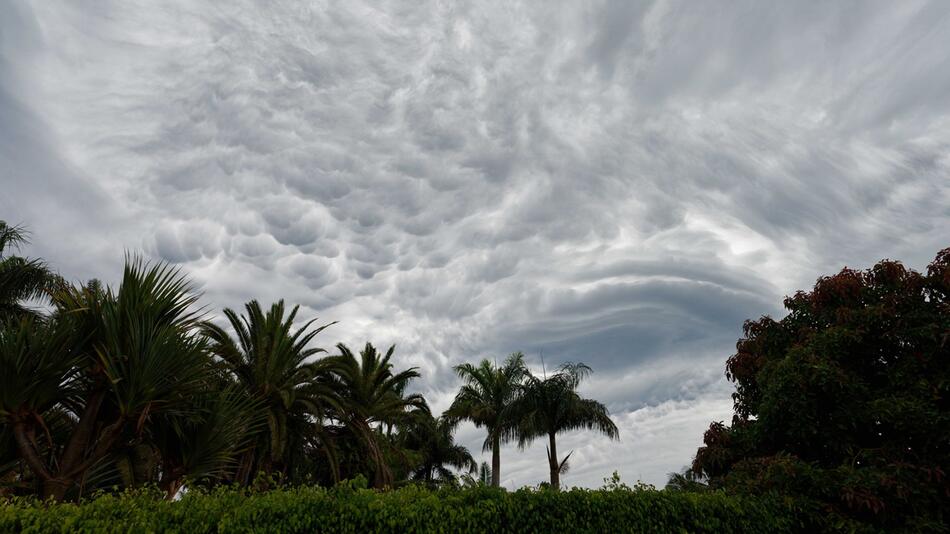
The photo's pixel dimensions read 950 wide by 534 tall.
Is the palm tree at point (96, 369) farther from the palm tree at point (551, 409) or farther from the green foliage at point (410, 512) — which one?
the palm tree at point (551, 409)

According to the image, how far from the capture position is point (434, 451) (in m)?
50.5

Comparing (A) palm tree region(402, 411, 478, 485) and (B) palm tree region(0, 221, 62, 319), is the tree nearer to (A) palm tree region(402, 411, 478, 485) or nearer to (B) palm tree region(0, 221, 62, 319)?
(B) palm tree region(0, 221, 62, 319)

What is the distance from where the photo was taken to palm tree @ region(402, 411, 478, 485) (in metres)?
48.6

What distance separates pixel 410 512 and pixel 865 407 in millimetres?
9225

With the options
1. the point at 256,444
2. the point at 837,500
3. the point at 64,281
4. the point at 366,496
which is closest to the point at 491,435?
the point at 256,444

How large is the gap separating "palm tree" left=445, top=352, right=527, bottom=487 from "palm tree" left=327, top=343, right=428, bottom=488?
5950mm

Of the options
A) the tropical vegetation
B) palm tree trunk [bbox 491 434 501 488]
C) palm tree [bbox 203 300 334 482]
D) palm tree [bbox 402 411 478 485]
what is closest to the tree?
the tropical vegetation

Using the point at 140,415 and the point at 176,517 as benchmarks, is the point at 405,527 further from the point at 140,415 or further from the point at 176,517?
the point at 140,415

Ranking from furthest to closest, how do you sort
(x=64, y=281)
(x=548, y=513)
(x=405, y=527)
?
(x=64, y=281) < (x=548, y=513) < (x=405, y=527)

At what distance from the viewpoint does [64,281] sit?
72.6 feet

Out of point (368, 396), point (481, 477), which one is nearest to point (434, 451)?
point (368, 396)

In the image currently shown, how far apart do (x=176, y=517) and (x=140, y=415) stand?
159 inches

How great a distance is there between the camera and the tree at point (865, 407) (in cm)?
1040

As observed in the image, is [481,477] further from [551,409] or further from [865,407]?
[551,409]
